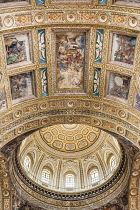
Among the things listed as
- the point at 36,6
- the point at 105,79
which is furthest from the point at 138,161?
the point at 36,6

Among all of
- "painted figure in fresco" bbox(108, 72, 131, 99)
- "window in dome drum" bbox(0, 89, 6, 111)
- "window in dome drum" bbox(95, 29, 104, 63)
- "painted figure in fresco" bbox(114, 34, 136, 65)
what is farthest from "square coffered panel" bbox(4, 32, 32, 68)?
"painted figure in fresco" bbox(108, 72, 131, 99)

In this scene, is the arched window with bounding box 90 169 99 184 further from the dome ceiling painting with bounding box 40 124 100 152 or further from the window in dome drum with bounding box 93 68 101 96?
the window in dome drum with bounding box 93 68 101 96

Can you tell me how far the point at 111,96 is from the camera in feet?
57.9

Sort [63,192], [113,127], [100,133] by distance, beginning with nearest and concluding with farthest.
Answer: [113,127]
[63,192]
[100,133]

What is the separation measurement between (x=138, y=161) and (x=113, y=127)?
367cm

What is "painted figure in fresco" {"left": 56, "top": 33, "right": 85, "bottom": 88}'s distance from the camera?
1561cm

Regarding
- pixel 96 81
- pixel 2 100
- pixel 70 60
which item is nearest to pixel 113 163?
pixel 96 81

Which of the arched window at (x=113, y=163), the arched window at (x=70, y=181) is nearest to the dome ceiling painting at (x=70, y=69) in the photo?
the arched window at (x=113, y=163)

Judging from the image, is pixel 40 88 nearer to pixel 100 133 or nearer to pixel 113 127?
pixel 113 127

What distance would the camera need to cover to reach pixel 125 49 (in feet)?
49.3

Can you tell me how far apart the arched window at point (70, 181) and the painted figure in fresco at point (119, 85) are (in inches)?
480

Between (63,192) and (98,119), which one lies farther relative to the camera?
(63,192)

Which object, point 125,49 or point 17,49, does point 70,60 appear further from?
point 125,49

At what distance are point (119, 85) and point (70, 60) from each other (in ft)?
10.9
